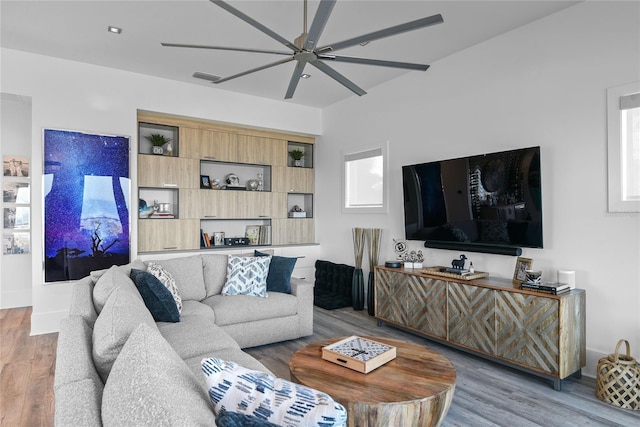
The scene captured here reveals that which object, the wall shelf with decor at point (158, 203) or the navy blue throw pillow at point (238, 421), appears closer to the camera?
the navy blue throw pillow at point (238, 421)

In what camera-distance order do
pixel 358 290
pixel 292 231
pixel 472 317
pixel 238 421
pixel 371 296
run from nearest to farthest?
1. pixel 238 421
2. pixel 472 317
3. pixel 371 296
4. pixel 358 290
5. pixel 292 231

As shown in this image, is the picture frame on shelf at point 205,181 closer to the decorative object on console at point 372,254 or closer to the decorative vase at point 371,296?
the decorative object on console at point 372,254

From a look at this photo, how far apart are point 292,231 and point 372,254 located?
159cm

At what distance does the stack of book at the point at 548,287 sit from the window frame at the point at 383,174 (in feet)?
7.20

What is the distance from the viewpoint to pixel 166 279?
127 inches

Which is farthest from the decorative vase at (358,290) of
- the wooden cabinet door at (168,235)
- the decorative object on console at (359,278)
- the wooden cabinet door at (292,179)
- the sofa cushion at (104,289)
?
the sofa cushion at (104,289)

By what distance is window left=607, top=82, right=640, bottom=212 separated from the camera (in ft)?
9.27

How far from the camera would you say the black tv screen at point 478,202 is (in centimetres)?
329

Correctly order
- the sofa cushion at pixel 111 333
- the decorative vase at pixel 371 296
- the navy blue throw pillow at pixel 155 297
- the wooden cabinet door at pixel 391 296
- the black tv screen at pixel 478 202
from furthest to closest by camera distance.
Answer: the decorative vase at pixel 371 296
the wooden cabinet door at pixel 391 296
the black tv screen at pixel 478 202
the navy blue throw pillow at pixel 155 297
the sofa cushion at pixel 111 333

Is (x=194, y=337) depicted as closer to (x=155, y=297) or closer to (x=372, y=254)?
(x=155, y=297)

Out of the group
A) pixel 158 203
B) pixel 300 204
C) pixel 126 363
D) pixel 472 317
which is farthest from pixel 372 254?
pixel 126 363

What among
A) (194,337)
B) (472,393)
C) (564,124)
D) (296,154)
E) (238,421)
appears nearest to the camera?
(238,421)

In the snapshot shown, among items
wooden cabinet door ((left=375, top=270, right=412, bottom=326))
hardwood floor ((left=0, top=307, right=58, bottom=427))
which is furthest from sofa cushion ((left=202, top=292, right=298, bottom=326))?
hardwood floor ((left=0, top=307, right=58, bottom=427))

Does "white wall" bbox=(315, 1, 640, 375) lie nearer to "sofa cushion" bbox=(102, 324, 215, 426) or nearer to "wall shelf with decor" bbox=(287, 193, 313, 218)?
"wall shelf with decor" bbox=(287, 193, 313, 218)
